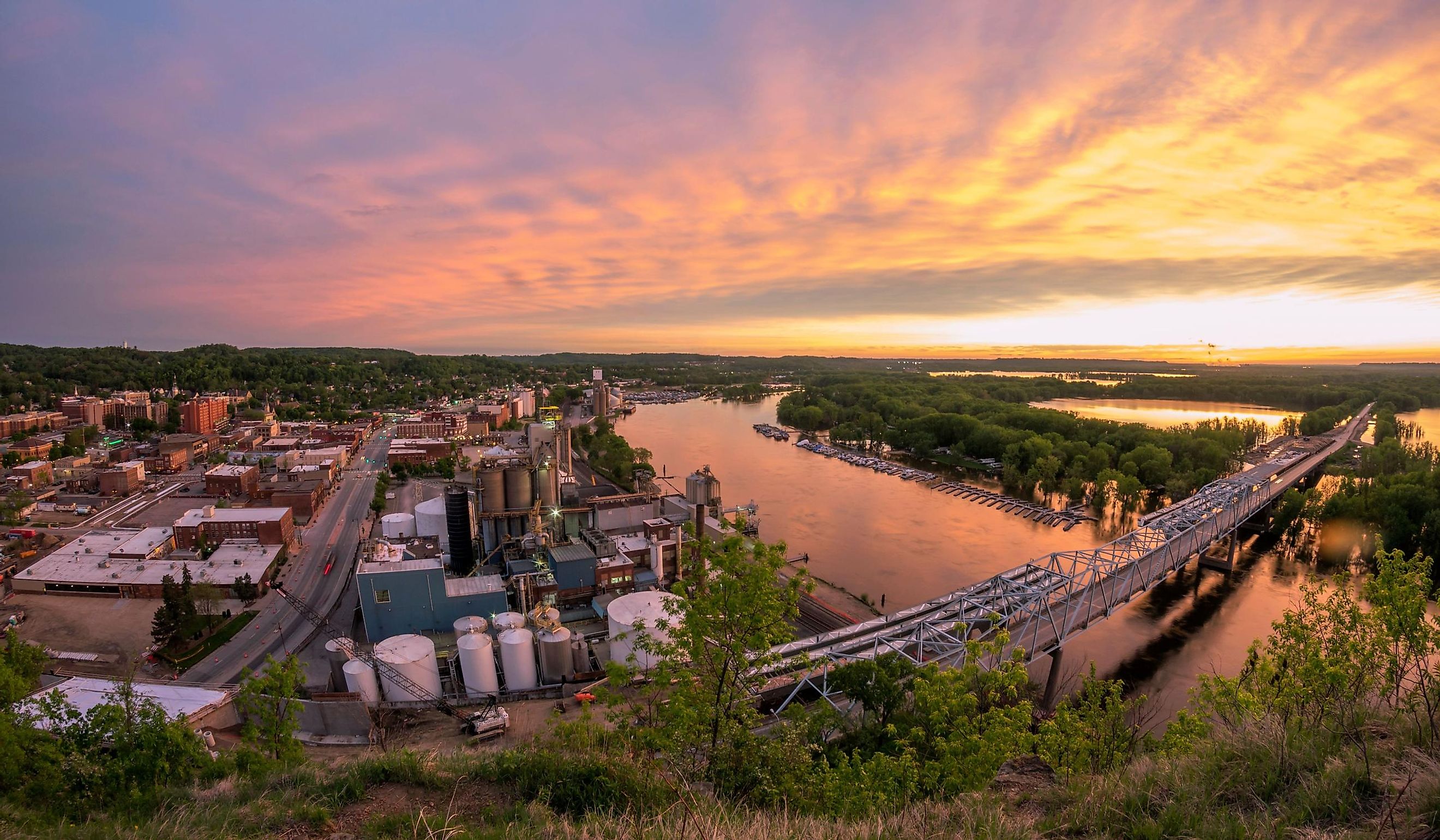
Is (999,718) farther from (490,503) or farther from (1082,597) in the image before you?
(490,503)

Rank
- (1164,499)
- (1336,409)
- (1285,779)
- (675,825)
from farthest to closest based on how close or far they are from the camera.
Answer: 1. (1336,409)
2. (1164,499)
3. (1285,779)
4. (675,825)

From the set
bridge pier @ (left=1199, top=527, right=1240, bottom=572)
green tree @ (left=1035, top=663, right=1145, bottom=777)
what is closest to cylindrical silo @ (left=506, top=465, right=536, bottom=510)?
green tree @ (left=1035, top=663, right=1145, bottom=777)

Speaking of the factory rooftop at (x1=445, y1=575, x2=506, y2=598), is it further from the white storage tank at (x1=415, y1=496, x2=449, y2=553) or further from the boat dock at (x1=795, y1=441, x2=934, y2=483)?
the boat dock at (x1=795, y1=441, x2=934, y2=483)

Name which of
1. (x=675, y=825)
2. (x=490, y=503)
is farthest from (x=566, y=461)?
(x=675, y=825)

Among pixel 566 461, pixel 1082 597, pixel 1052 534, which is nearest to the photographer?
pixel 1082 597

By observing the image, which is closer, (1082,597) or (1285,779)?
(1285,779)

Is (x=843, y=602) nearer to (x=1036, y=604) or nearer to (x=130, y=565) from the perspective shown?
(x=1036, y=604)

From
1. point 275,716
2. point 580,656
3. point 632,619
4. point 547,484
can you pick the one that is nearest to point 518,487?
point 547,484
